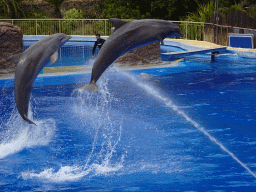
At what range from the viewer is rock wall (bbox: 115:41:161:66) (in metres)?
14.9

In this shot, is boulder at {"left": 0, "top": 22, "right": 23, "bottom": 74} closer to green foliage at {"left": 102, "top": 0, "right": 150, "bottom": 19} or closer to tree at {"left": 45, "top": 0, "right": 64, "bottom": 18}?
green foliage at {"left": 102, "top": 0, "right": 150, "bottom": 19}

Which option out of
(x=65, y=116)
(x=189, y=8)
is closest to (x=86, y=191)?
(x=65, y=116)

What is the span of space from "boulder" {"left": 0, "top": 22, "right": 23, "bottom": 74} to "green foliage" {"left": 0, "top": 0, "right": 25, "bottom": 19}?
19277 mm

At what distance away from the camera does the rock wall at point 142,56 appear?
1487 centimetres

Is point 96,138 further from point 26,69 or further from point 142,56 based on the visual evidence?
point 142,56

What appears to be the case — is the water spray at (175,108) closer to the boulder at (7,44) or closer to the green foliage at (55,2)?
the boulder at (7,44)

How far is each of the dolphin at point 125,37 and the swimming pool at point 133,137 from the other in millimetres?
1419

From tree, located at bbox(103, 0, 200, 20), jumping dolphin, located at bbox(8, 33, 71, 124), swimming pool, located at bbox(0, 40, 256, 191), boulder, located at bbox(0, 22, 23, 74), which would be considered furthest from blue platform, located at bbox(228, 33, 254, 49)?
jumping dolphin, located at bbox(8, 33, 71, 124)

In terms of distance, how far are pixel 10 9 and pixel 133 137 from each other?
91.7ft

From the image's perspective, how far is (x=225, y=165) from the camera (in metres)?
6.24

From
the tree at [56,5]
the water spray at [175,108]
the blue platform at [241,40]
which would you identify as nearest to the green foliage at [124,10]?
the tree at [56,5]

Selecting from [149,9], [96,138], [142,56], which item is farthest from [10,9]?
[96,138]

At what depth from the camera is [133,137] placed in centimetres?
761

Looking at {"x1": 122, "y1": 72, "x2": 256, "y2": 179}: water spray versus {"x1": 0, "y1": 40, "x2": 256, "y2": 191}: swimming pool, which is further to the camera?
{"x1": 122, "y1": 72, "x2": 256, "y2": 179}: water spray
